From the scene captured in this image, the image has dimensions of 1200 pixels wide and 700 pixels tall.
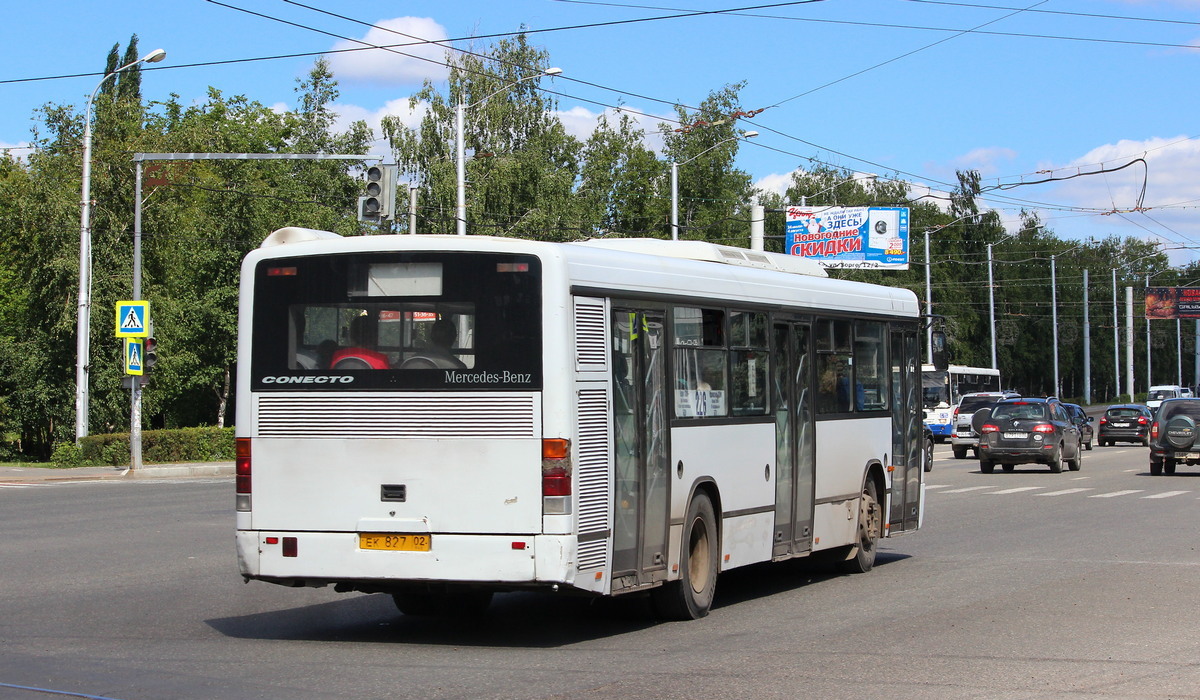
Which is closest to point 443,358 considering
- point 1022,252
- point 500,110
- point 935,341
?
point 935,341

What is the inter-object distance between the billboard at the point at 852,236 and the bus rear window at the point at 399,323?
51.4 meters

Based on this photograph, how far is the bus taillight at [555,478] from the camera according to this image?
9.18 meters

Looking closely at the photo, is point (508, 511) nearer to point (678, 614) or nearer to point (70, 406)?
point (678, 614)

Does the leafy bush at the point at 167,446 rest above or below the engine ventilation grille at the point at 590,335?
below

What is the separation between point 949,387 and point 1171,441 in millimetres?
27514

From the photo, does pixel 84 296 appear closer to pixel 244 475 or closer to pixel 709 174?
pixel 244 475

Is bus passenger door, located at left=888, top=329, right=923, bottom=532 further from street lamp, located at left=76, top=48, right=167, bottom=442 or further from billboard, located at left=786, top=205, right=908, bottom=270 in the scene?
billboard, located at left=786, top=205, right=908, bottom=270

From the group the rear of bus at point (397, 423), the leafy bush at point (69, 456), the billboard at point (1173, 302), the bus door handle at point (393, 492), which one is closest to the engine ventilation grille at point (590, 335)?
the rear of bus at point (397, 423)

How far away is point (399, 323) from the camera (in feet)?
31.6

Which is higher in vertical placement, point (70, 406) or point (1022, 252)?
point (1022, 252)

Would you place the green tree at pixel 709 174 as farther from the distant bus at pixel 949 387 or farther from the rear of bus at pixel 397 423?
the rear of bus at pixel 397 423

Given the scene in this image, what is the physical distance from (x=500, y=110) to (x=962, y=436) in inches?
886

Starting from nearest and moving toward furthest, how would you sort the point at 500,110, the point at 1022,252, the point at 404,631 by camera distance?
the point at 404,631
the point at 500,110
the point at 1022,252

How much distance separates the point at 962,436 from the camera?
1825 inches
